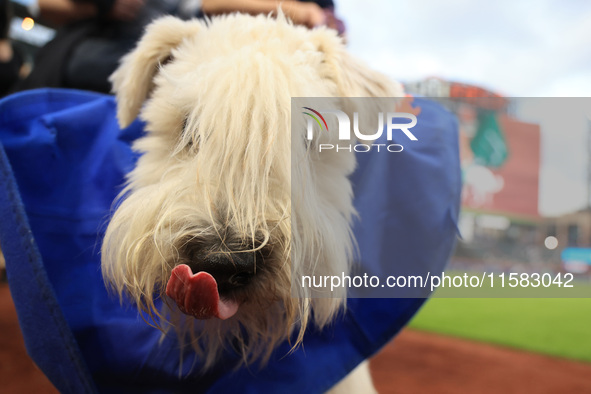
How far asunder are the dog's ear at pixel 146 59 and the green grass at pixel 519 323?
2.95 meters

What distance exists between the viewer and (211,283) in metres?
0.67

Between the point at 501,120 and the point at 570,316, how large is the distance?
343cm

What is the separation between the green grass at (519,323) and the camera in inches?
123

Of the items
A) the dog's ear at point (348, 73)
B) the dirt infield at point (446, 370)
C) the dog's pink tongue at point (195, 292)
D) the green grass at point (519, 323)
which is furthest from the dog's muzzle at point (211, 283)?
the green grass at point (519, 323)

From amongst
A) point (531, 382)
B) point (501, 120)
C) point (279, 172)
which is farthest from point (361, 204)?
point (501, 120)

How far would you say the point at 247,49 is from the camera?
3.01 ft

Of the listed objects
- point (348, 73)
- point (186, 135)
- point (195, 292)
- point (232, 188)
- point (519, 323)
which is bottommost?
point (519, 323)

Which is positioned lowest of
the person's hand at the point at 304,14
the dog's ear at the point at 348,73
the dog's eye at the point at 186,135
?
the dog's eye at the point at 186,135

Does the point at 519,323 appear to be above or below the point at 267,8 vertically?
below

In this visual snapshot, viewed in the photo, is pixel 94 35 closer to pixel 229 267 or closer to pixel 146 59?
pixel 146 59

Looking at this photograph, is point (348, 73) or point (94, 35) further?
point (94, 35)

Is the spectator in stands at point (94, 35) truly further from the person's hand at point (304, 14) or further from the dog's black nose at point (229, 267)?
the dog's black nose at point (229, 267)

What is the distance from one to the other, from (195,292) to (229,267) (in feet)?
0.21

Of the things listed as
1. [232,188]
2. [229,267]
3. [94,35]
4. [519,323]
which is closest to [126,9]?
[94,35]
